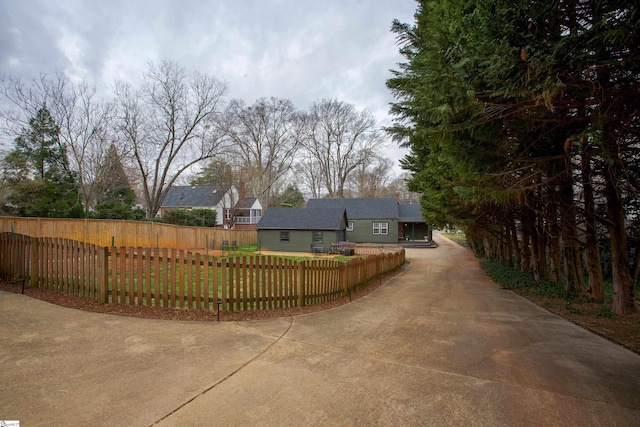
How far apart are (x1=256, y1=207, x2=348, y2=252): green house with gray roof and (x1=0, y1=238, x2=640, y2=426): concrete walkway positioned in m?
20.2

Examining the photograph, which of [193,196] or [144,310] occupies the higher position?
[193,196]

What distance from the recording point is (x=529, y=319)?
6020 mm

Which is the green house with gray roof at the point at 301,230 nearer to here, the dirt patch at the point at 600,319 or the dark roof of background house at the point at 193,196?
the dark roof of background house at the point at 193,196

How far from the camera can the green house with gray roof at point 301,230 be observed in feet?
83.6

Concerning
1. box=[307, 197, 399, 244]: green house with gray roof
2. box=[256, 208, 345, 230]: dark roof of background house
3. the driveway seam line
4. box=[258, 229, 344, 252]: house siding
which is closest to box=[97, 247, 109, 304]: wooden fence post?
the driveway seam line

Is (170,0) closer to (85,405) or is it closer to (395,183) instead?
(85,405)

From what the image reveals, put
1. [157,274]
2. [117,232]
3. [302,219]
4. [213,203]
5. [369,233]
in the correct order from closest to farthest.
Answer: [157,274], [117,232], [302,219], [369,233], [213,203]

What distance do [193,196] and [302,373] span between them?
42235 millimetres

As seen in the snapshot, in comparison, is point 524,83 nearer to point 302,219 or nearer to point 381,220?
point 302,219

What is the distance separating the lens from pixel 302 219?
87.1 ft

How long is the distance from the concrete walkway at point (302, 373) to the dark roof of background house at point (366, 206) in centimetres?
2917

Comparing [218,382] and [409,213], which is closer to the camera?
[218,382]

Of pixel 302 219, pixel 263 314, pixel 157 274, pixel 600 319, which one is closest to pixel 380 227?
pixel 302 219

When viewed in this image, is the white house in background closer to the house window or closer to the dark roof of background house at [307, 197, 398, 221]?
the dark roof of background house at [307, 197, 398, 221]
